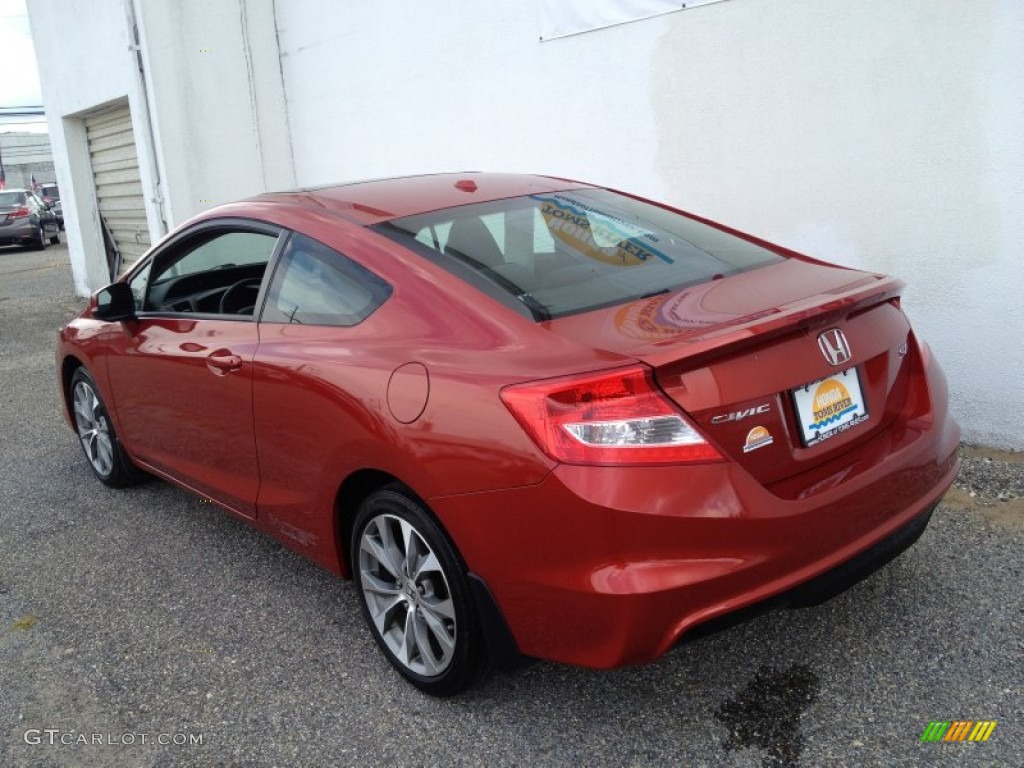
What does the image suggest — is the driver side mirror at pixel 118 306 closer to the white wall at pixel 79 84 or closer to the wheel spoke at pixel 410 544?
the wheel spoke at pixel 410 544

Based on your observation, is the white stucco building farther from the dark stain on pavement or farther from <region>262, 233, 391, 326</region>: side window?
<region>262, 233, 391, 326</region>: side window

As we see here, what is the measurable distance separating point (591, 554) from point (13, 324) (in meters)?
10.2

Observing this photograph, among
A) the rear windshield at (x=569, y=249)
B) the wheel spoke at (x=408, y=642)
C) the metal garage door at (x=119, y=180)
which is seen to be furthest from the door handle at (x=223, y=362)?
the metal garage door at (x=119, y=180)

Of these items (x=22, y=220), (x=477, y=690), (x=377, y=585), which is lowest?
(x=477, y=690)

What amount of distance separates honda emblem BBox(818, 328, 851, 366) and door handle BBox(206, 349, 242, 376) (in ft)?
6.48

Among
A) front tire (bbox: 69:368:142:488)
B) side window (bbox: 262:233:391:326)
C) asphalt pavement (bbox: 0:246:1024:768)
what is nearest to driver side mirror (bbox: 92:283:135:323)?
front tire (bbox: 69:368:142:488)

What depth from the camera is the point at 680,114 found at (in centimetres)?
536

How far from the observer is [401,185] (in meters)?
3.54

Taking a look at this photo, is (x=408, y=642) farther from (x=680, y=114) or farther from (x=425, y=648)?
(x=680, y=114)

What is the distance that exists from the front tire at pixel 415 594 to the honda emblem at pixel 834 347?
3.78 ft

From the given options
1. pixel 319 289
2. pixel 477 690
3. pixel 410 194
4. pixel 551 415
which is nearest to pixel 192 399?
pixel 319 289

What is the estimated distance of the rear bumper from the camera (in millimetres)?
2197

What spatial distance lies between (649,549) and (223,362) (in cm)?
187

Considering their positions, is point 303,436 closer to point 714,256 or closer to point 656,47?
point 714,256
